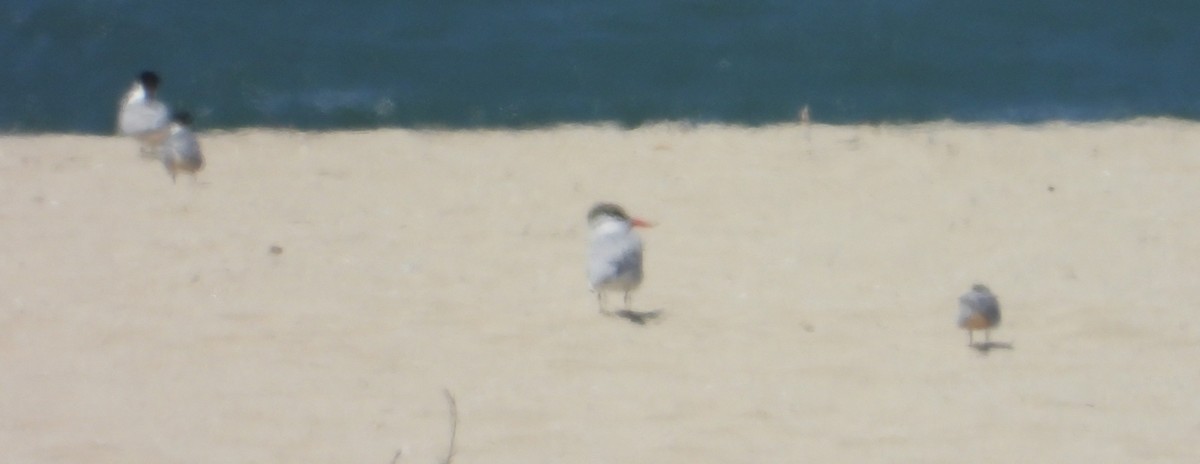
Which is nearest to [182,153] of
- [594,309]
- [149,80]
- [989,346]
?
[149,80]

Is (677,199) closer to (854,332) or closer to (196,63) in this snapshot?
(854,332)

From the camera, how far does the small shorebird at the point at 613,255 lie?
6613mm

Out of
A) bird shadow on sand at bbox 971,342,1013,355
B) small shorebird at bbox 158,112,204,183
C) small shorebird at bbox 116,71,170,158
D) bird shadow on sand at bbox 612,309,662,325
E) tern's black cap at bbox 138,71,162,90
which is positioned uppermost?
tern's black cap at bbox 138,71,162,90

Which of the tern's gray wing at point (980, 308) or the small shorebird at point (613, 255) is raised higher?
the small shorebird at point (613, 255)

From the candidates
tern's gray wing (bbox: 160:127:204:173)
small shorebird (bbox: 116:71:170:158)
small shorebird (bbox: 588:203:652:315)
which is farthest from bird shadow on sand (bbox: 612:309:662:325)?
small shorebird (bbox: 116:71:170:158)

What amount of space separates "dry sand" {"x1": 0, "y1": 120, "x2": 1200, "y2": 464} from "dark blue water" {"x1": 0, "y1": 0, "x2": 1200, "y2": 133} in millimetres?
3406

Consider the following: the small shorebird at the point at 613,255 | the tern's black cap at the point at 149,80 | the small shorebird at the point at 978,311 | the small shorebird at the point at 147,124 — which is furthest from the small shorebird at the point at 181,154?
the small shorebird at the point at 978,311

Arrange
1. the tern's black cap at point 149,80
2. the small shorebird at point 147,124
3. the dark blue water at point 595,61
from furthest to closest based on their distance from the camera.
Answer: the dark blue water at point 595,61
the tern's black cap at point 149,80
the small shorebird at point 147,124

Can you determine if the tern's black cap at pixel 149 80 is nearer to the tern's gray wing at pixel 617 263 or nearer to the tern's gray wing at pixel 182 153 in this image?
the tern's gray wing at pixel 182 153

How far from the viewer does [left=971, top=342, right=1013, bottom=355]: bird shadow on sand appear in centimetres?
633

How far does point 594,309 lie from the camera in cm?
688

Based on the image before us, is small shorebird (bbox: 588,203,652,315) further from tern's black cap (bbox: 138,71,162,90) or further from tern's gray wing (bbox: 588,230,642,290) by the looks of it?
tern's black cap (bbox: 138,71,162,90)

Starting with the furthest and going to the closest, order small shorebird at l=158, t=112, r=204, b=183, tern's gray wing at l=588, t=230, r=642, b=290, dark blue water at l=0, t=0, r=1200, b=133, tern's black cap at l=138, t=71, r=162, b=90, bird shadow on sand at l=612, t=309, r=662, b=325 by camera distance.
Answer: dark blue water at l=0, t=0, r=1200, b=133, tern's black cap at l=138, t=71, r=162, b=90, small shorebird at l=158, t=112, r=204, b=183, bird shadow on sand at l=612, t=309, r=662, b=325, tern's gray wing at l=588, t=230, r=642, b=290

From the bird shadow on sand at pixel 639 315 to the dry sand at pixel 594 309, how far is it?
2.1 inches
